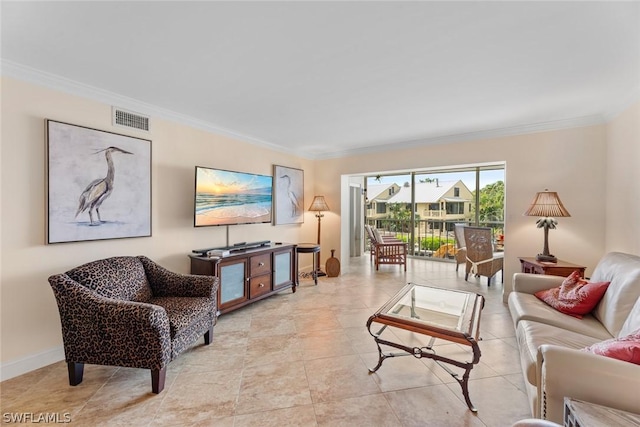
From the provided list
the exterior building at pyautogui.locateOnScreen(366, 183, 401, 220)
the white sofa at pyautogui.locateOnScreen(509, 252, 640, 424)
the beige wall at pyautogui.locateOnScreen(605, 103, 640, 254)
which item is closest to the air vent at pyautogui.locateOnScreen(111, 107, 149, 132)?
the white sofa at pyautogui.locateOnScreen(509, 252, 640, 424)

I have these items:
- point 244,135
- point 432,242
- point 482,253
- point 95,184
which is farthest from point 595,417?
point 432,242

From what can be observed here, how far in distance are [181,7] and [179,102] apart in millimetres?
1565

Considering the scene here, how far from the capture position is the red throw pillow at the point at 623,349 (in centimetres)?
124

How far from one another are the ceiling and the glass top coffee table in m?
1.97

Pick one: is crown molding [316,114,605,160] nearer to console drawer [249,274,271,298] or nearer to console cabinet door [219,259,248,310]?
console drawer [249,274,271,298]

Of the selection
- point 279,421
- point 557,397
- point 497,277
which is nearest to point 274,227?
point 279,421

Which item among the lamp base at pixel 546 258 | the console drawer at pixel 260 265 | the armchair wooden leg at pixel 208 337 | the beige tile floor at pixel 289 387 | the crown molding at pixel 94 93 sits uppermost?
the crown molding at pixel 94 93

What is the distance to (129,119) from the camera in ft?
9.28

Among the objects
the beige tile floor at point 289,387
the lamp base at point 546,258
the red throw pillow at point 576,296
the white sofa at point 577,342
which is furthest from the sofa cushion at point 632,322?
the lamp base at point 546,258

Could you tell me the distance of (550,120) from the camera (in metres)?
3.44

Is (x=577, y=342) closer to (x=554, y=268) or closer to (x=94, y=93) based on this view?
(x=554, y=268)

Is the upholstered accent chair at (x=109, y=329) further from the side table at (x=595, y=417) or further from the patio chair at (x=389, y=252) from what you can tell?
the patio chair at (x=389, y=252)

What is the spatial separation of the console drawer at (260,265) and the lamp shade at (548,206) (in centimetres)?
344

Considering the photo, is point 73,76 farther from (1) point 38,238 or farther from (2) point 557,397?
(2) point 557,397
